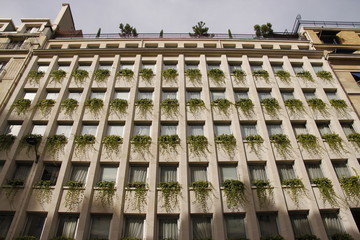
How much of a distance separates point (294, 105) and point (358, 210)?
9.69 metres

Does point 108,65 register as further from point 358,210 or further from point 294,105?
point 358,210

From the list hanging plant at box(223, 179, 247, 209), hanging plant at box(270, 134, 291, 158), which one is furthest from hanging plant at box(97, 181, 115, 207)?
hanging plant at box(270, 134, 291, 158)

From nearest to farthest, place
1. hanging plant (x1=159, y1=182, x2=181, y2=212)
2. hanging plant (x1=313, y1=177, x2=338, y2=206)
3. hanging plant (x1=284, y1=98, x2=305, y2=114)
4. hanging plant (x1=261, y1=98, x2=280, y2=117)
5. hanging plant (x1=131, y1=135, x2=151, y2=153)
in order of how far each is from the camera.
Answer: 1. hanging plant (x1=159, y1=182, x2=181, y2=212)
2. hanging plant (x1=313, y1=177, x2=338, y2=206)
3. hanging plant (x1=131, y1=135, x2=151, y2=153)
4. hanging plant (x1=261, y1=98, x2=280, y2=117)
5. hanging plant (x1=284, y1=98, x2=305, y2=114)

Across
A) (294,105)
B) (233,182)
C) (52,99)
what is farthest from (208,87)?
(52,99)

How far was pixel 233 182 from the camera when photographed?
1789 centimetres

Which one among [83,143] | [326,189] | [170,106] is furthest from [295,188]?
[83,143]

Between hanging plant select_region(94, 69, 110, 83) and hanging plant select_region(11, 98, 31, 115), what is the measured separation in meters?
6.50

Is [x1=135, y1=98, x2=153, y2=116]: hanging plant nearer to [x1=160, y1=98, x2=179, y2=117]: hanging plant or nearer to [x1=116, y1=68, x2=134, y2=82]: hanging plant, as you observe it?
[x1=160, y1=98, x2=179, y2=117]: hanging plant

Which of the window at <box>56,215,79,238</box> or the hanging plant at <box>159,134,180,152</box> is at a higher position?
the hanging plant at <box>159,134,180,152</box>

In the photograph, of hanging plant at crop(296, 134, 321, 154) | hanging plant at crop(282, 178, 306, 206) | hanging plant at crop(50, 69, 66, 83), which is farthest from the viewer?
hanging plant at crop(50, 69, 66, 83)

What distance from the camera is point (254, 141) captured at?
20344 mm

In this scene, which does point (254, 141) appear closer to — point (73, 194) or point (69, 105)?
point (73, 194)

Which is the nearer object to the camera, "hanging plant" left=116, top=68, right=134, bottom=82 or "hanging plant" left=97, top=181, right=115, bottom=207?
"hanging plant" left=97, top=181, right=115, bottom=207

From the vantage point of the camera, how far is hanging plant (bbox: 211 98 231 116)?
2241cm
